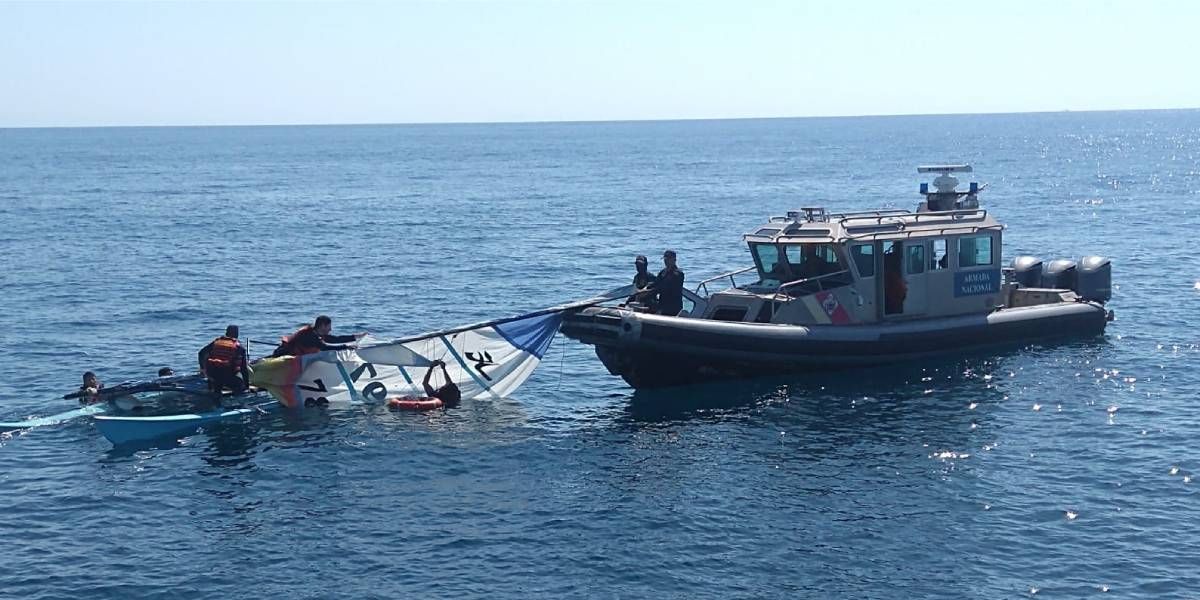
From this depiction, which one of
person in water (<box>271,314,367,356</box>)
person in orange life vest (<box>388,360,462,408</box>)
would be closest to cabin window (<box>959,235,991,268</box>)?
person in orange life vest (<box>388,360,462,408</box>)

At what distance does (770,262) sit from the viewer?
29625 mm

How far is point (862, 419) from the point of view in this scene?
25984mm

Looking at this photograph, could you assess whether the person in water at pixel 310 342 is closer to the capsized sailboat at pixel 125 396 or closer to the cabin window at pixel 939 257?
the capsized sailboat at pixel 125 396

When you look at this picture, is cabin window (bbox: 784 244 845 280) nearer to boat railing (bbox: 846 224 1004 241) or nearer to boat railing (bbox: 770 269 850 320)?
boat railing (bbox: 770 269 850 320)

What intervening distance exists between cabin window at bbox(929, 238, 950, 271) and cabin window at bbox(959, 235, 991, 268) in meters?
0.41

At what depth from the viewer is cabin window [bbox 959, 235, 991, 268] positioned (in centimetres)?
3064

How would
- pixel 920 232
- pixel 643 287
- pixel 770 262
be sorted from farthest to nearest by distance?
1. pixel 920 232
2. pixel 770 262
3. pixel 643 287

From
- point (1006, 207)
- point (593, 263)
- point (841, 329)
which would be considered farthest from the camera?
point (1006, 207)

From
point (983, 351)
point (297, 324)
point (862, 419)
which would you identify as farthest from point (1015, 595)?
point (297, 324)

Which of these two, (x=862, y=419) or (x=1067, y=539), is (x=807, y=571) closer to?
(x=1067, y=539)

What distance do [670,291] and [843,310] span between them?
14.2 feet

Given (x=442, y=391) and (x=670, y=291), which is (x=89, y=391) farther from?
(x=670, y=291)

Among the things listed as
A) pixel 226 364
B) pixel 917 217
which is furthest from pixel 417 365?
pixel 917 217

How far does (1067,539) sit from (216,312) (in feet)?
95.3
